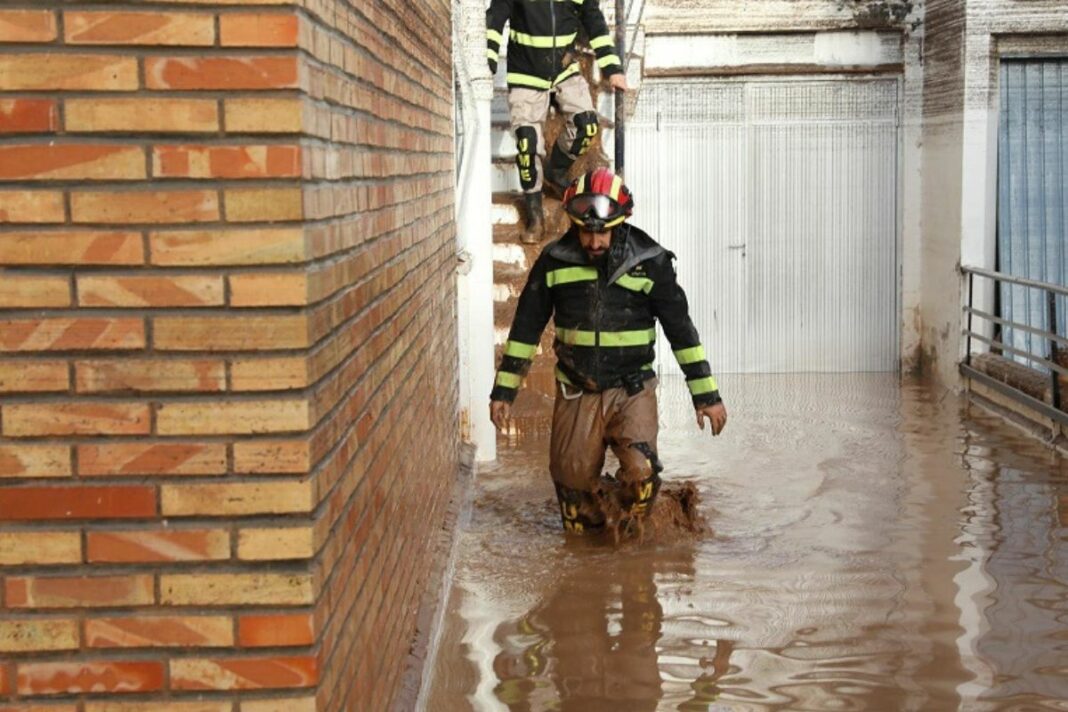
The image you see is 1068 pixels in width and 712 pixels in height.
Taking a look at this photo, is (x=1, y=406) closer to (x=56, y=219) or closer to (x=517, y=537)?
(x=56, y=219)

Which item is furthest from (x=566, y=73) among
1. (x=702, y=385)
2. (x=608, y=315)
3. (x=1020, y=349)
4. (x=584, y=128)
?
(x=702, y=385)

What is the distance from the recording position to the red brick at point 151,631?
3.46m

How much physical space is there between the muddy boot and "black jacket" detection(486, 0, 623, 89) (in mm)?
894

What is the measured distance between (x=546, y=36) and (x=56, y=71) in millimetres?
9446

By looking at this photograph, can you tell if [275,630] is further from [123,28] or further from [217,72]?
[123,28]

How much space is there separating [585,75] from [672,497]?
6.09 metres

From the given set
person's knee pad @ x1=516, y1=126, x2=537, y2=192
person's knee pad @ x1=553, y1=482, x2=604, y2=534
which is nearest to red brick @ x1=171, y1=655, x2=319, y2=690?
person's knee pad @ x1=553, y1=482, x2=604, y2=534

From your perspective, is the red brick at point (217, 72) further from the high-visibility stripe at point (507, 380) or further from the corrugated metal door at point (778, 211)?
the corrugated metal door at point (778, 211)

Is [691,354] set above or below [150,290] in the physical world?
below

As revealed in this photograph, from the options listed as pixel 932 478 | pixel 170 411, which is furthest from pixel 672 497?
pixel 170 411

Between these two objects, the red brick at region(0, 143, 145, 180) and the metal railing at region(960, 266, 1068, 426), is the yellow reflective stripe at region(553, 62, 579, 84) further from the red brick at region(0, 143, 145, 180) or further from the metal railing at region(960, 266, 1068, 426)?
the red brick at region(0, 143, 145, 180)

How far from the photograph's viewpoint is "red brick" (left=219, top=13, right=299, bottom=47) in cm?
337

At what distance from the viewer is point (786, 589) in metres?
7.69

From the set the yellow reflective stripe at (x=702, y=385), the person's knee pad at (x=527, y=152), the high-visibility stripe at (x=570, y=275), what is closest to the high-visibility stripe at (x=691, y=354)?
the yellow reflective stripe at (x=702, y=385)
